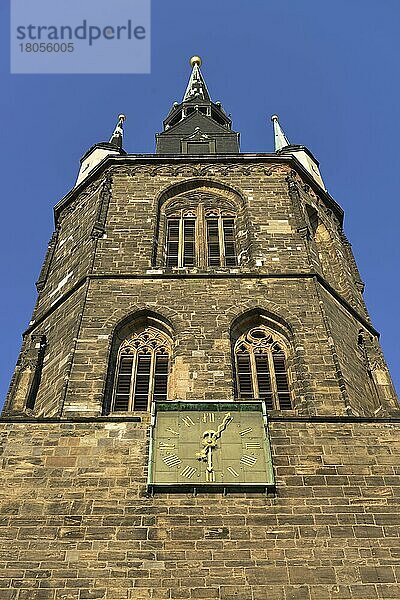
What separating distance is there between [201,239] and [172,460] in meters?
7.46

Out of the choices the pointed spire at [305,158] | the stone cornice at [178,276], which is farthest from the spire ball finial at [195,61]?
the stone cornice at [178,276]

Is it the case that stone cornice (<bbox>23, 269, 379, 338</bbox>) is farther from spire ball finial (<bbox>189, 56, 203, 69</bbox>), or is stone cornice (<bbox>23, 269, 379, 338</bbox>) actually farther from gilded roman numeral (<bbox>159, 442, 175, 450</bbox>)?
spire ball finial (<bbox>189, 56, 203, 69</bbox>)

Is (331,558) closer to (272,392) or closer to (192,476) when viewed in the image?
(192,476)

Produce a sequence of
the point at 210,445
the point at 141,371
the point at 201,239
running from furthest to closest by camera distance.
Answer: the point at 201,239
the point at 141,371
the point at 210,445

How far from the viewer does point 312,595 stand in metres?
9.78

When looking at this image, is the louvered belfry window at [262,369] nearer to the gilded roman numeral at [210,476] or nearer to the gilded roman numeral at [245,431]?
the gilded roman numeral at [245,431]

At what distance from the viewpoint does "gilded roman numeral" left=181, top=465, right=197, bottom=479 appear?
1143cm

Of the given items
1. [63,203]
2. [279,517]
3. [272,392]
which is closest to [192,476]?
[279,517]

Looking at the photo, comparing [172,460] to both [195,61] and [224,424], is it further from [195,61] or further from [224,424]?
[195,61]

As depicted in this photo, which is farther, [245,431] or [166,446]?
[245,431]

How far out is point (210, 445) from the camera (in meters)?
11.9

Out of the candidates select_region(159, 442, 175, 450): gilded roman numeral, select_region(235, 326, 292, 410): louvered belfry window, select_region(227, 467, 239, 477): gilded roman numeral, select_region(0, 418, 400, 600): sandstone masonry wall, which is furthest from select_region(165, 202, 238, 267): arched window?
select_region(227, 467, 239, 477): gilded roman numeral

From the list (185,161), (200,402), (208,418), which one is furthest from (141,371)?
(185,161)

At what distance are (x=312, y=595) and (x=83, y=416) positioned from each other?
14.3ft
